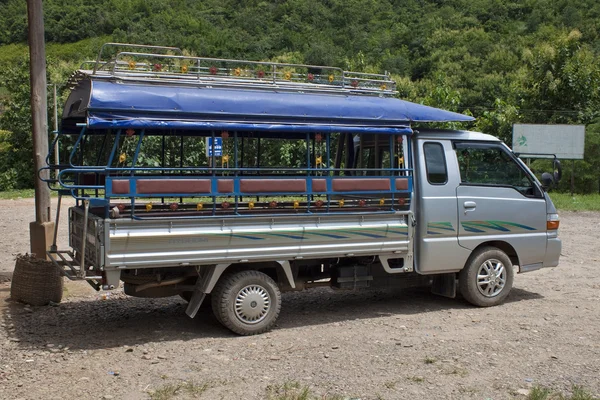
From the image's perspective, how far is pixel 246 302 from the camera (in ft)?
22.4

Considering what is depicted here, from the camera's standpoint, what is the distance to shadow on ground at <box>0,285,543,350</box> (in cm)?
674

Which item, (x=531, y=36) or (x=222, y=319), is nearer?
(x=222, y=319)

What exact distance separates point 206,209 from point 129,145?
120cm

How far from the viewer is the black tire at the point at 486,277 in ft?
26.3

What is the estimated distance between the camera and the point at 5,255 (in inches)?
445

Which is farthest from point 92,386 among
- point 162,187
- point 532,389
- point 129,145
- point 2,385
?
point 532,389

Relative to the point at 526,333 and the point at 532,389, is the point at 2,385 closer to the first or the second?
the point at 532,389

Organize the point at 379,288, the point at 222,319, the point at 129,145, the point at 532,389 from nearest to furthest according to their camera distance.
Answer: the point at 532,389, the point at 222,319, the point at 129,145, the point at 379,288

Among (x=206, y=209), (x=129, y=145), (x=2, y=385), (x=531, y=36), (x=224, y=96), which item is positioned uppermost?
(x=531, y=36)

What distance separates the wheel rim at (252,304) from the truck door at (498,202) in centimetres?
251

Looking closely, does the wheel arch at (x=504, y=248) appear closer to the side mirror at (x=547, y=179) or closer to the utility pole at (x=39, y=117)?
the side mirror at (x=547, y=179)

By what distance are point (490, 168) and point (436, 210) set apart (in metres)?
1.03

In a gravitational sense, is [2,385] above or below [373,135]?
below

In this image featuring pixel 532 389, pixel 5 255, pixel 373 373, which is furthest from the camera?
pixel 5 255
